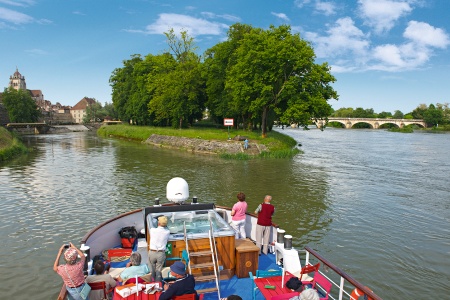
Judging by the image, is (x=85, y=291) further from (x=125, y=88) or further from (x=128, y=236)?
(x=125, y=88)

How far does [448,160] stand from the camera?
4156cm

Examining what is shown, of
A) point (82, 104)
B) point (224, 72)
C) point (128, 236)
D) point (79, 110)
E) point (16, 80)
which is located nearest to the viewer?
point (128, 236)

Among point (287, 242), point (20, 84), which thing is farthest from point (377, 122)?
point (20, 84)

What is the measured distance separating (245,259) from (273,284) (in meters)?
1.12

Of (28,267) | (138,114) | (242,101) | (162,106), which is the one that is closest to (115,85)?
(138,114)

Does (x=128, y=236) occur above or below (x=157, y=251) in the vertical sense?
below

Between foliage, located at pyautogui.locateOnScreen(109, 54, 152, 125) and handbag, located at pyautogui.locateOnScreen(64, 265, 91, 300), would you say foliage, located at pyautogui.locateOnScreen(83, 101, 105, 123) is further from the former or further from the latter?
handbag, located at pyautogui.locateOnScreen(64, 265, 91, 300)

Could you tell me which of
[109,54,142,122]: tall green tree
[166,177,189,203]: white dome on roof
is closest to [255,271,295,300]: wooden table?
[166,177,189,203]: white dome on roof

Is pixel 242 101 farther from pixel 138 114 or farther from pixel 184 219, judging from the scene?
pixel 184 219

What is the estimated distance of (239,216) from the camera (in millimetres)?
10797

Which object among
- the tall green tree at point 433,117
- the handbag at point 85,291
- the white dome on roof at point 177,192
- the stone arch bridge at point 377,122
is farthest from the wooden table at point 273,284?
the tall green tree at point 433,117

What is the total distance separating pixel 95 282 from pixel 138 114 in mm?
69818

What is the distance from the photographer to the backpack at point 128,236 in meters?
10.6

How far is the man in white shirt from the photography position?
7746 mm
